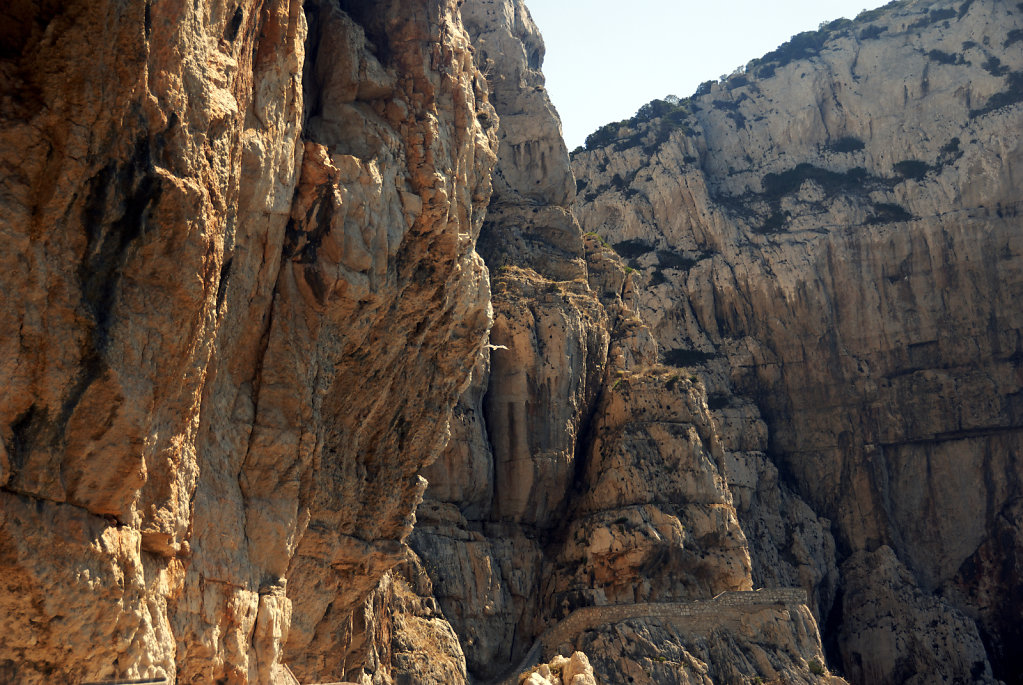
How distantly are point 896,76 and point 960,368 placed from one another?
21851 mm

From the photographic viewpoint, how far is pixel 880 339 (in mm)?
73625

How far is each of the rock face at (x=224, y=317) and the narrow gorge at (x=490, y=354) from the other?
0.07 meters

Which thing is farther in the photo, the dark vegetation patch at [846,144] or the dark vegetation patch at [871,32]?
the dark vegetation patch at [871,32]

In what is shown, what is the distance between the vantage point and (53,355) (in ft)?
49.6

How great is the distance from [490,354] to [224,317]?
102 feet

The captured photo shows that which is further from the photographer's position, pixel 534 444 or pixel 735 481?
pixel 735 481

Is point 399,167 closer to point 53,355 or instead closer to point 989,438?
point 53,355

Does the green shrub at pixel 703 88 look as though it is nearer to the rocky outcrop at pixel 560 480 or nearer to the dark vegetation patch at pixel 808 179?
the dark vegetation patch at pixel 808 179

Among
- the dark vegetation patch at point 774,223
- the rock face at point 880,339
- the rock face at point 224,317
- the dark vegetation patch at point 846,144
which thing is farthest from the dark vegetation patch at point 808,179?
the rock face at point 224,317

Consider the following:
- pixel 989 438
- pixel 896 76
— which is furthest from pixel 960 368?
pixel 896 76

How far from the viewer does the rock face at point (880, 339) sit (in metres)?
69.3

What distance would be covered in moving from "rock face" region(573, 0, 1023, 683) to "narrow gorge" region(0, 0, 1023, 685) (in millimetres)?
230

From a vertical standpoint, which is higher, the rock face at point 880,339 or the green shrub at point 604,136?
the green shrub at point 604,136

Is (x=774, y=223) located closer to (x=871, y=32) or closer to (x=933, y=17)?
(x=871, y=32)
